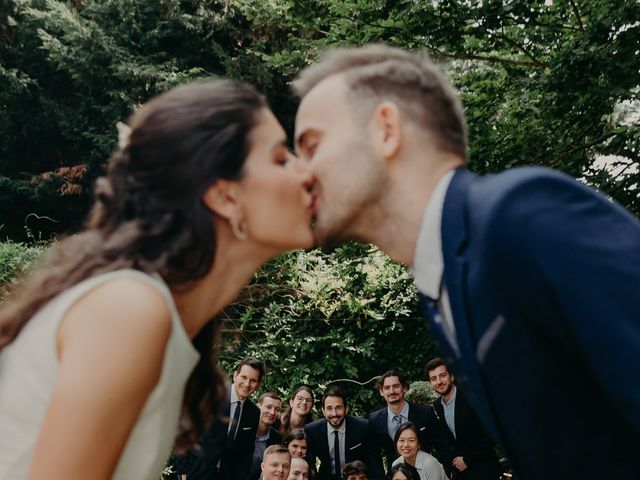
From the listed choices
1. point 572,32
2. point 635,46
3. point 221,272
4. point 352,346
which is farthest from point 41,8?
point 221,272

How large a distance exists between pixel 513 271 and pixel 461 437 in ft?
24.4

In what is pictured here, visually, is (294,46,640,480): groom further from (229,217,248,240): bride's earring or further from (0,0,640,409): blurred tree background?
(0,0,640,409): blurred tree background

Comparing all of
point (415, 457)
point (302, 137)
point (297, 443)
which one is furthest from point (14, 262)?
point (302, 137)

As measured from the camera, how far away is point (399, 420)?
8.52 meters

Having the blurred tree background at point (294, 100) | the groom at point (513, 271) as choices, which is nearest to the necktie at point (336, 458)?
the blurred tree background at point (294, 100)

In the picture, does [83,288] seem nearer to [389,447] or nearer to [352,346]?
[389,447]

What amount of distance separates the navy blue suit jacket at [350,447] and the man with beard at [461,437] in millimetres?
904

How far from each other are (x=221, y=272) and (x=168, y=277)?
0.26m

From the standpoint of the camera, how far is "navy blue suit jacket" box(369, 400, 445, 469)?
8.38 meters

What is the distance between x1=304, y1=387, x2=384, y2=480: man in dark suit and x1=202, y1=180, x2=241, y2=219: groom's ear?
6821 millimetres

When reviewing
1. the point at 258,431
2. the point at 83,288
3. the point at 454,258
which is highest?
the point at 454,258

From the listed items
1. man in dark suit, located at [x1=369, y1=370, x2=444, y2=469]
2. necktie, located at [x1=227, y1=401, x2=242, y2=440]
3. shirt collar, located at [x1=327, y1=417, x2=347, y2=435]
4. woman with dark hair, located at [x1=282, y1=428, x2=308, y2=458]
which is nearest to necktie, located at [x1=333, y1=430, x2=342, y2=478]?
shirt collar, located at [x1=327, y1=417, x2=347, y2=435]

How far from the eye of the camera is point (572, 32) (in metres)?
6.71

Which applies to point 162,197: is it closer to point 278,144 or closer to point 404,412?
point 278,144
